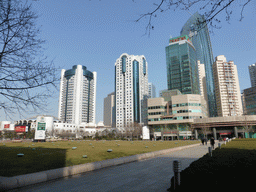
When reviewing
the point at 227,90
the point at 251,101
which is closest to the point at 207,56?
the point at 227,90

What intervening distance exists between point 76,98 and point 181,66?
353 feet

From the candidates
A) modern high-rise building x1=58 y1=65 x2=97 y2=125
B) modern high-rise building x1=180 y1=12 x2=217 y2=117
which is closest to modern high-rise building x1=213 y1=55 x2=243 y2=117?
modern high-rise building x1=180 y1=12 x2=217 y2=117

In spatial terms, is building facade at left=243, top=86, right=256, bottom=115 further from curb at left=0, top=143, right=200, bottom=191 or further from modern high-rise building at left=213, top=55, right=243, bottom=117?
curb at left=0, top=143, right=200, bottom=191

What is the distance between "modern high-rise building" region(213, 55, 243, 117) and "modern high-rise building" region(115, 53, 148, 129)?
61.0 metres

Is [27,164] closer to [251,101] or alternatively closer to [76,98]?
[251,101]

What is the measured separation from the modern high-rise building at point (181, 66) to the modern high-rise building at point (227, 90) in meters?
17.0

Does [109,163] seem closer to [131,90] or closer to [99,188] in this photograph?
[99,188]

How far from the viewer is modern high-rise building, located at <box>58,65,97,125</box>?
178 m

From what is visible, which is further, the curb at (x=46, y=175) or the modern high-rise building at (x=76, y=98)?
the modern high-rise building at (x=76, y=98)

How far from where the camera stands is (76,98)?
180625 millimetres

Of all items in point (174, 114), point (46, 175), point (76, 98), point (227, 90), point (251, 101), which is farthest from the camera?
point (76, 98)

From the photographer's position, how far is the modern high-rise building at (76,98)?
7013 inches

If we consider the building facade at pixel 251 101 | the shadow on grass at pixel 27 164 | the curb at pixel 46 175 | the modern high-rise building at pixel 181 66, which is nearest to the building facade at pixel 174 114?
the modern high-rise building at pixel 181 66

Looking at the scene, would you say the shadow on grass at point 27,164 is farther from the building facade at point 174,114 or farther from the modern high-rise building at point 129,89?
the modern high-rise building at point 129,89
